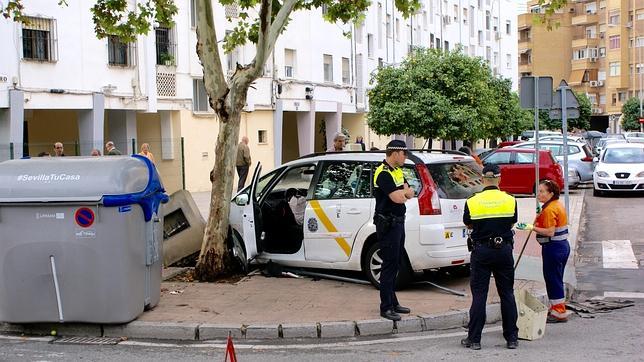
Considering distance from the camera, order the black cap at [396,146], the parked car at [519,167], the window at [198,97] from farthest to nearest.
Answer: the window at [198,97] < the parked car at [519,167] < the black cap at [396,146]

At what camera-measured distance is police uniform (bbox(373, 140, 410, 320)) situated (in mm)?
7465

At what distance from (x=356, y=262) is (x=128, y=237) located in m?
2.86

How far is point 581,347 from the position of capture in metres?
6.80

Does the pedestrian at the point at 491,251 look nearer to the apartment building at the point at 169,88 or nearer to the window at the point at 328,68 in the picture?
the apartment building at the point at 169,88

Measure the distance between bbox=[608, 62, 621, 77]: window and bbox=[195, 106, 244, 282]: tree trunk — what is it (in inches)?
2943

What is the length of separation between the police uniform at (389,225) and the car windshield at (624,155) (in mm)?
17353

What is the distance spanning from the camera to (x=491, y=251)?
6637mm

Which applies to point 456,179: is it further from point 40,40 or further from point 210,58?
point 40,40

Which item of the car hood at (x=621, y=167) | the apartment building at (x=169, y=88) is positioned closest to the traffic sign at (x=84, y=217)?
the apartment building at (x=169, y=88)

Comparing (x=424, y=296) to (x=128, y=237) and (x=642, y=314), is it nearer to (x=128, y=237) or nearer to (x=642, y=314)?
(x=642, y=314)

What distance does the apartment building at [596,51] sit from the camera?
7625cm

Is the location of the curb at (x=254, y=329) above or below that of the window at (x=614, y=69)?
below

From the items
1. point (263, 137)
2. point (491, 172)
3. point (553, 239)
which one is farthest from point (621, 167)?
point (491, 172)

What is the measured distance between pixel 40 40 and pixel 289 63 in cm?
1288
